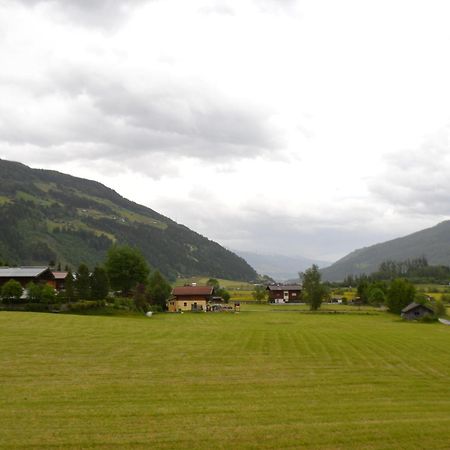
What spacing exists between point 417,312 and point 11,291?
68835mm

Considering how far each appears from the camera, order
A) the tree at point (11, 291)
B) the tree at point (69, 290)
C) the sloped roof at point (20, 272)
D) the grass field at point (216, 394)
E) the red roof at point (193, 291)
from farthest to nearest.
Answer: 1. the red roof at point (193, 291)
2. the sloped roof at point (20, 272)
3. the tree at point (69, 290)
4. the tree at point (11, 291)
5. the grass field at point (216, 394)

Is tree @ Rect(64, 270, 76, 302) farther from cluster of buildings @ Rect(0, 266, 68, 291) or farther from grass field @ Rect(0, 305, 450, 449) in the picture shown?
grass field @ Rect(0, 305, 450, 449)

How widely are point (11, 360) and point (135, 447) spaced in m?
17.4

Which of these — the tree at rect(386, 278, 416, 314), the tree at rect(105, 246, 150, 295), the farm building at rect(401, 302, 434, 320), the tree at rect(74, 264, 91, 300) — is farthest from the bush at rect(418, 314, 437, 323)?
the tree at rect(74, 264, 91, 300)

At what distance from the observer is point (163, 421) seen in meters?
20.4

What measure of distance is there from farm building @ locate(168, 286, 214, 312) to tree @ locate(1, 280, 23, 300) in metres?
45.4

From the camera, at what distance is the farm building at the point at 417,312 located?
8912 centimetres

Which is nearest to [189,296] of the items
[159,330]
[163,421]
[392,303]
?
[392,303]

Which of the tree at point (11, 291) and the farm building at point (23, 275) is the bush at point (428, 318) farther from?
the farm building at point (23, 275)

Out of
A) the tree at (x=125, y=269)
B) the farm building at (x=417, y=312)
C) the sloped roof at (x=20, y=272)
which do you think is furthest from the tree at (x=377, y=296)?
the sloped roof at (x=20, y=272)

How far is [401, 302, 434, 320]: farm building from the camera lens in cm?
8912

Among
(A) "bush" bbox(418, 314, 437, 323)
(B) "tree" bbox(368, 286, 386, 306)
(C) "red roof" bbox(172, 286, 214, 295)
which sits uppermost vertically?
(C) "red roof" bbox(172, 286, 214, 295)

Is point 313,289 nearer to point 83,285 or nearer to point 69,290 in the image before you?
point 83,285

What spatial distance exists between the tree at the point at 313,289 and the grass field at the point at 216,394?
69.1 meters
